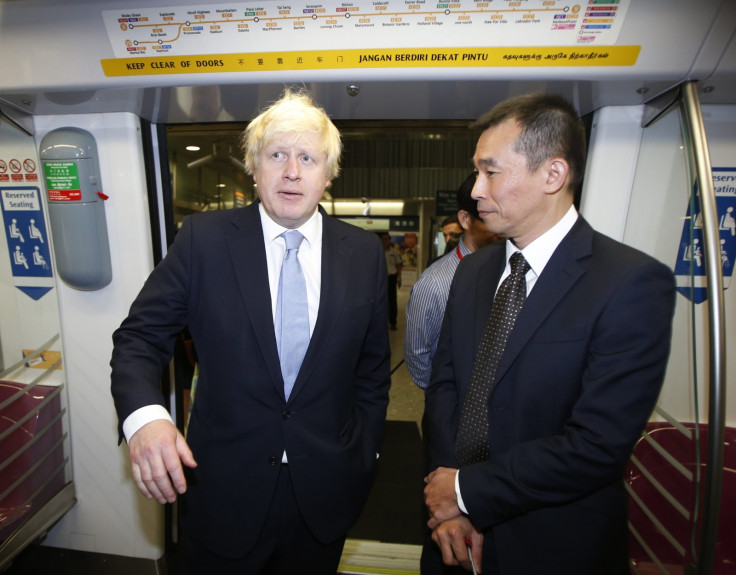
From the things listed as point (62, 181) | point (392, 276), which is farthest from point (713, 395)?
point (392, 276)

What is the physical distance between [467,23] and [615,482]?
1731mm

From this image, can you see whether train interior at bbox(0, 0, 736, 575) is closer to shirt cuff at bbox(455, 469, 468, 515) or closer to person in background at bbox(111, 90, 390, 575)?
person in background at bbox(111, 90, 390, 575)

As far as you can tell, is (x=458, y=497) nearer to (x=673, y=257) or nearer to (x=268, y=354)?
(x=268, y=354)

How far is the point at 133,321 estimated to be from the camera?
53.1 inches

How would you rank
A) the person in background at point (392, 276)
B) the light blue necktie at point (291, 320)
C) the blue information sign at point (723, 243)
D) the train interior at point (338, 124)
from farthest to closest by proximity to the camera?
the person in background at point (392, 276)
the blue information sign at point (723, 243)
the train interior at point (338, 124)
the light blue necktie at point (291, 320)

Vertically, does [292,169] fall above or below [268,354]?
above

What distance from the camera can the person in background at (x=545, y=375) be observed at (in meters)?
1.10

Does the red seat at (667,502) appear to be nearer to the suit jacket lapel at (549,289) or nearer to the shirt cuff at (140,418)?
the suit jacket lapel at (549,289)

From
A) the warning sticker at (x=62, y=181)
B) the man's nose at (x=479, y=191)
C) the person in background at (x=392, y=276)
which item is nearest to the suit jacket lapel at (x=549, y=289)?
the man's nose at (x=479, y=191)

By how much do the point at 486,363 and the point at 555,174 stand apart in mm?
647

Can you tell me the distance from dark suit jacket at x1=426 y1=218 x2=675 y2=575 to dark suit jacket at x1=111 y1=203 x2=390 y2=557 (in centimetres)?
52

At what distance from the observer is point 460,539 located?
4.22 feet

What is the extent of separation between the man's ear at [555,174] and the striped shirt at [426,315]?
975 millimetres

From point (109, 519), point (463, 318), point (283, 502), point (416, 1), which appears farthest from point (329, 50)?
point (109, 519)
